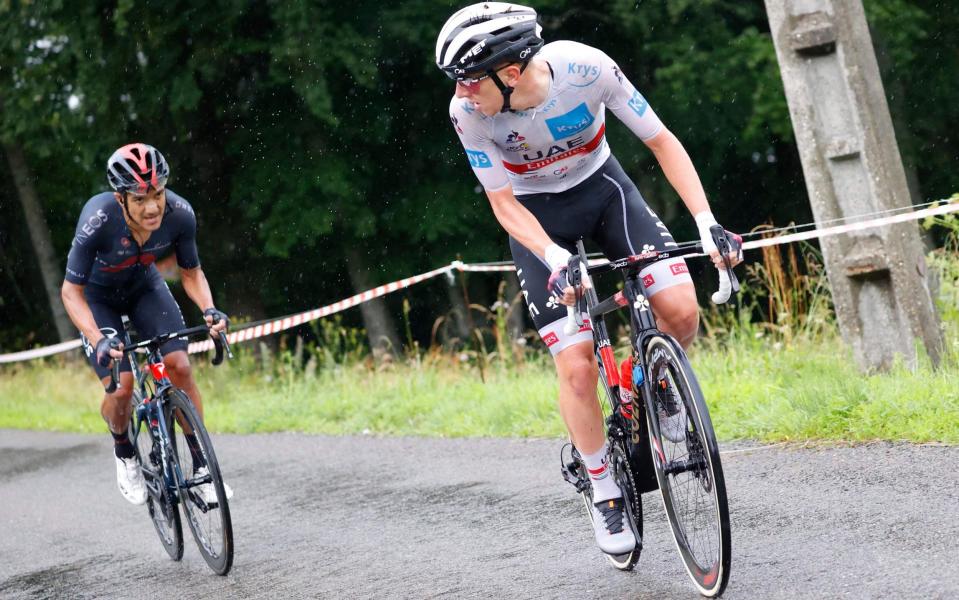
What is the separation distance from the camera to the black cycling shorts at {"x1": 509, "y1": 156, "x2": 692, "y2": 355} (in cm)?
501

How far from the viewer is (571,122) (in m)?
4.95

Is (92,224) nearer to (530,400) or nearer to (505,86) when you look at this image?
(505,86)

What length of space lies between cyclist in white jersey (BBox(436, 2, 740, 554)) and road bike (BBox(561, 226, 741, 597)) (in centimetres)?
12

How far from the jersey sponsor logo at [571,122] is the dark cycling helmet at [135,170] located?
241 centimetres

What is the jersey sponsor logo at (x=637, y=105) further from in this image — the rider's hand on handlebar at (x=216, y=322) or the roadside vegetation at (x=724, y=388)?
the rider's hand on handlebar at (x=216, y=322)

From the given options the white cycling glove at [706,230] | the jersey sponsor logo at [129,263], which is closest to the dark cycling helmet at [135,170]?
the jersey sponsor logo at [129,263]

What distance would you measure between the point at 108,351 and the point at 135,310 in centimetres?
110

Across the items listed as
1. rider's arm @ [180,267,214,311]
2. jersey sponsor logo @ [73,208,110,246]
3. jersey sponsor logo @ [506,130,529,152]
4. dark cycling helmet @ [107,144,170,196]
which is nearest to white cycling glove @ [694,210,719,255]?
jersey sponsor logo @ [506,130,529,152]

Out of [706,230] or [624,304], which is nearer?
[706,230]

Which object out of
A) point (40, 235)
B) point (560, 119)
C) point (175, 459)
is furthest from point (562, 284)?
point (40, 235)

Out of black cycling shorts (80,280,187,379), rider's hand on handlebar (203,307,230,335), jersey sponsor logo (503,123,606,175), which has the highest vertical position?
jersey sponsor logo (503,123,606,175)

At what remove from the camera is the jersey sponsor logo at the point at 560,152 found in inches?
199

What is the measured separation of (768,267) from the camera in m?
9.13

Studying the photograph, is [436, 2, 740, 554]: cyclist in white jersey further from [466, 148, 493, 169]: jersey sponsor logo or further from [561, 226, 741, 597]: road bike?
[561, 226, 741, 597]: road bike
